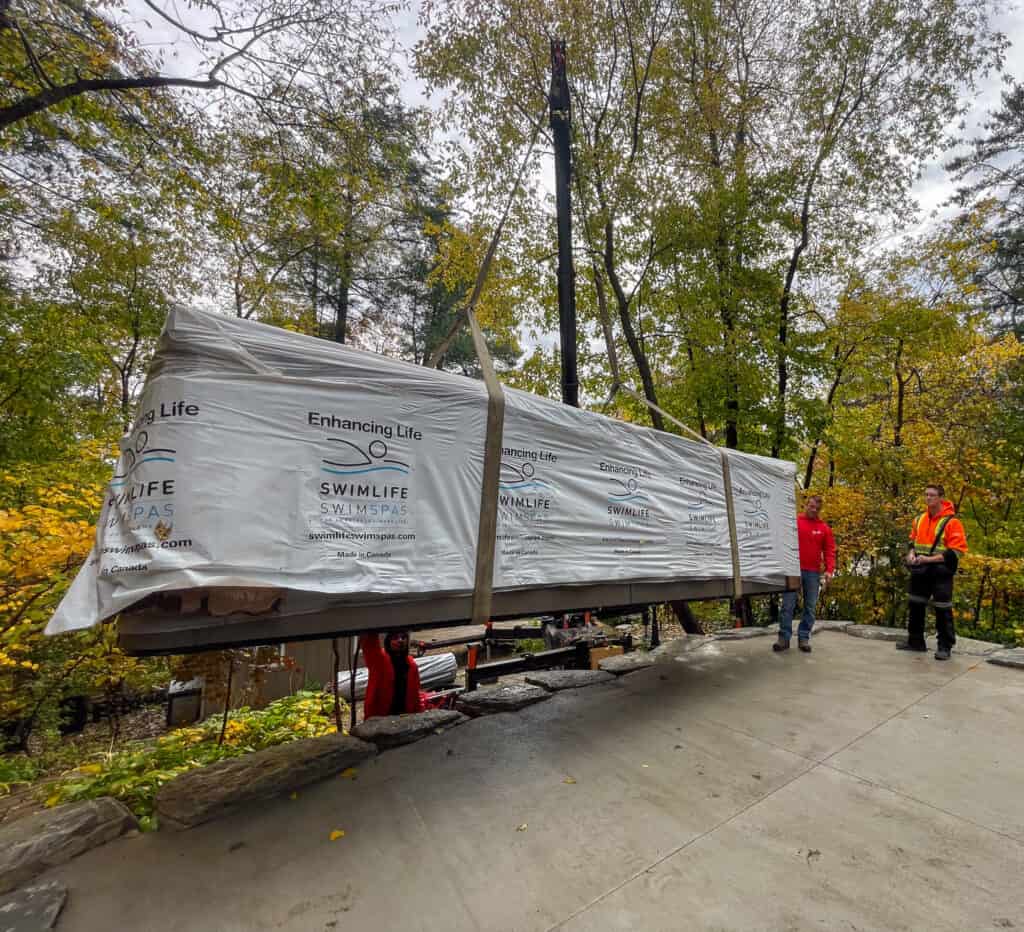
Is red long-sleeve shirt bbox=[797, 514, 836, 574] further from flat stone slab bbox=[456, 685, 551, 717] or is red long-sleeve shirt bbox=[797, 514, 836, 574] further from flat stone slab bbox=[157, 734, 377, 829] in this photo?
flat stone slab bbox=[157, 734, 377, 829]

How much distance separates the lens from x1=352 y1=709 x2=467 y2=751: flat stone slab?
3.07 m

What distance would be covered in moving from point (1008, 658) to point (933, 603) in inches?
25.1

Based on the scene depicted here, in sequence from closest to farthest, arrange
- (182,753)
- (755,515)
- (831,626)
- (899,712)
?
(899,712) < (182,753) < (755,515) < (831,626)

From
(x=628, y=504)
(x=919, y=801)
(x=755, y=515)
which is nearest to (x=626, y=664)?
(x=755, y=515)

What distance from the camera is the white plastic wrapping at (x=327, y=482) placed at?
1648mm

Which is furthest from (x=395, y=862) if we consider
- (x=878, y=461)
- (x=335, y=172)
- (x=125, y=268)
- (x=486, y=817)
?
(x=125, y=268)

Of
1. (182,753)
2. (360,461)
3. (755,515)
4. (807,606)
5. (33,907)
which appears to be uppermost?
(360,461)

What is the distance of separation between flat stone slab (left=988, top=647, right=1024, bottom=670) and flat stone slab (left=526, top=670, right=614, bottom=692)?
346cm

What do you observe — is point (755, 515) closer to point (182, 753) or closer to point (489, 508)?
point (489, 508)

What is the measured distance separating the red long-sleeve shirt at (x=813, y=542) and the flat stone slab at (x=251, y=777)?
4610 millimetres

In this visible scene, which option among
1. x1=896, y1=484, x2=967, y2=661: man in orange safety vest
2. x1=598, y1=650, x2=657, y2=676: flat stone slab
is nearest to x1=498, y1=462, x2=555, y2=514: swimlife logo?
x1=598, y1=650, x2=657, y2=676: flat stone slab

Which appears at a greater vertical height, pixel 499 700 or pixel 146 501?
pixel 146 501

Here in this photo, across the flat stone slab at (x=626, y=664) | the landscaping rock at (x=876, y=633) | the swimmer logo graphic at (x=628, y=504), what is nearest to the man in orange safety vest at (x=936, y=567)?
the landscaping rock at (x=876, y=633)

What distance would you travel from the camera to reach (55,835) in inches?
80.5
